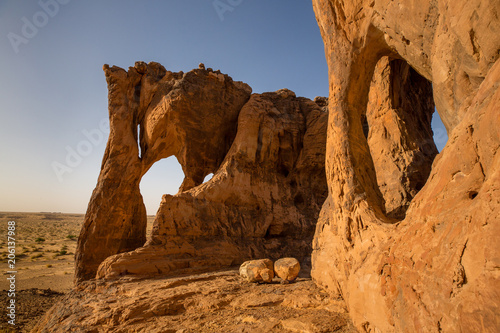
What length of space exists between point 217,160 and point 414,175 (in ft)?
25.7

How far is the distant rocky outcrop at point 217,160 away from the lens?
960 cm

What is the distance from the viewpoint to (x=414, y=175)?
5527 millimetres

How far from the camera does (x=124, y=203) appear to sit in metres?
11.1

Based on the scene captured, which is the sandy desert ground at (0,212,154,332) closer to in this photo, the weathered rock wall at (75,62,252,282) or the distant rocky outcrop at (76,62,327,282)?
the distant rocky outcrop at (76,62,327,282)

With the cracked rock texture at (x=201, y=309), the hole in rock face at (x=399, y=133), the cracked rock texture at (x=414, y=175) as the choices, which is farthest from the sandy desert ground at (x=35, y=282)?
the hole in rock face at (x=399, y=133)

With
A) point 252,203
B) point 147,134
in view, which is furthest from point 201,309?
point 147,134

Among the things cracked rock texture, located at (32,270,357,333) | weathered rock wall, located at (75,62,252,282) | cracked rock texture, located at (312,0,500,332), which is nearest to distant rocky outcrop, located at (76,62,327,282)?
weathered rock wall, located at (75,62,252,282)

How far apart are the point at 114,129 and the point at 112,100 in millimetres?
1166

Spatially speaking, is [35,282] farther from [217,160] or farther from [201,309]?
[201,309]

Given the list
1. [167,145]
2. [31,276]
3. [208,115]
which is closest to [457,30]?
[208,115]

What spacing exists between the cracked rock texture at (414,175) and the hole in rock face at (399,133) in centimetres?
3

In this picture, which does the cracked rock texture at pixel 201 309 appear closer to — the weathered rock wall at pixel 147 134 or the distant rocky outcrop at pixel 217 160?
the distant rocky outcrop at pixel 217 160

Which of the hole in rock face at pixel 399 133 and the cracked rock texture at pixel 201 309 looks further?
the hole in rock face at pixel 399 133

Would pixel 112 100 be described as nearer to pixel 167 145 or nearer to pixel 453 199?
pixel 167 145
